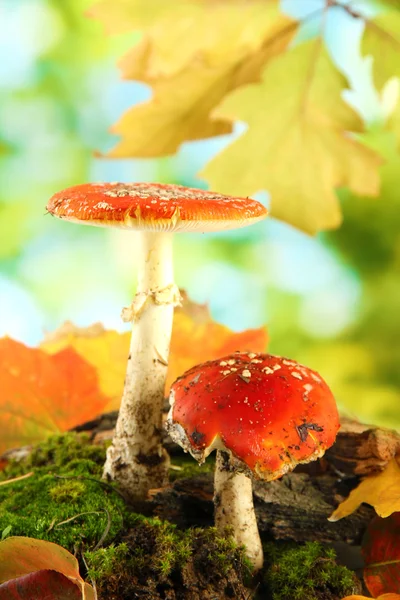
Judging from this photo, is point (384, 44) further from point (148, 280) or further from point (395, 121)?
point (148, 280)

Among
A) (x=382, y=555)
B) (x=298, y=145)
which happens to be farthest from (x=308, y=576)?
(x=298, y=145)

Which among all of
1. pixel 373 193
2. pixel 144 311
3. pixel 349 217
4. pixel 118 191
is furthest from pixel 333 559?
pixel 349 217

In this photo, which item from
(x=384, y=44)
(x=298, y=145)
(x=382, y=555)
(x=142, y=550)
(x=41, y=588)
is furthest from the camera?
(x=298, y=145)

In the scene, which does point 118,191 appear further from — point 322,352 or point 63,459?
point 322,352

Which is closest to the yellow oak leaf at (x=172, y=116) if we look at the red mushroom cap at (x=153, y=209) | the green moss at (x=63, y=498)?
the red mushroom cap at (x=153, y=209)

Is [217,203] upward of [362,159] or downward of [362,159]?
downward

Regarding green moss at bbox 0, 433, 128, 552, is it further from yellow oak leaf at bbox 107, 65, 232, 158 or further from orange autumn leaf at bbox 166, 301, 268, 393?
yellow oak leaf at bbox 107, 65, 232, 158

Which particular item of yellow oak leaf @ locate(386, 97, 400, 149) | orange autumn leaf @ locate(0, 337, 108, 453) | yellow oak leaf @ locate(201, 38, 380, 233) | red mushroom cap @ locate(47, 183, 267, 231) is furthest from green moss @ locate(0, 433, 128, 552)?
yellow oak leaf @ locate(386, 97, 400, 149)
